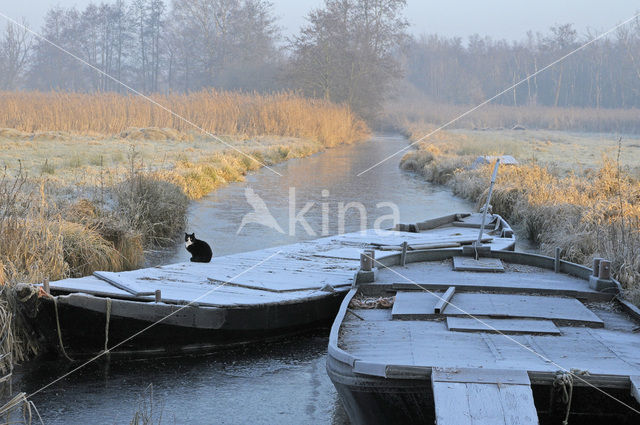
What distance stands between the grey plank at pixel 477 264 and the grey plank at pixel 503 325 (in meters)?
1.63

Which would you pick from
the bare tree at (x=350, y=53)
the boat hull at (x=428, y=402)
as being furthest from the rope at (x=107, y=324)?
the bare tree at (x=350, y=53)

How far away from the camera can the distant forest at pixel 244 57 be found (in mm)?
41344

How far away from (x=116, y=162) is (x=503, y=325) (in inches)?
479

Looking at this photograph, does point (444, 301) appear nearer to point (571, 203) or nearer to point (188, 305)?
point (188, 305)

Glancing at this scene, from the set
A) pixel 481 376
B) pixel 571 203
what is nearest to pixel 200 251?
pixel 481 376

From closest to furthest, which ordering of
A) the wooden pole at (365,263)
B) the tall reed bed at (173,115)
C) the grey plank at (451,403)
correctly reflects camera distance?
the grey plank at (451,403)
the wooden pole at (365,263)
the tall reed bed at (173,115)

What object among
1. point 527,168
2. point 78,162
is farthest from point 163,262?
point 527,168

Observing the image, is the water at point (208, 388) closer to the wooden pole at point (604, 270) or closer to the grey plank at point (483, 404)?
the grey plank at point (483, 404)

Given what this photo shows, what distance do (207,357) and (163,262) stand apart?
10.4 ft

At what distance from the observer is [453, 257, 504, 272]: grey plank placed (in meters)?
6.56

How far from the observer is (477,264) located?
6.73 metres

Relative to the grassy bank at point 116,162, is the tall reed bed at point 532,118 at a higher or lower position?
higher

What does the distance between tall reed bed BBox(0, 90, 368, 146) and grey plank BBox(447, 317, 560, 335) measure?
19.0m

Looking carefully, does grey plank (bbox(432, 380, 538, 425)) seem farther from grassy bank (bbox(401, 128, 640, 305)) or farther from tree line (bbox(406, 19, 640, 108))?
tree line (bbox(406, 19, 640, 108))
